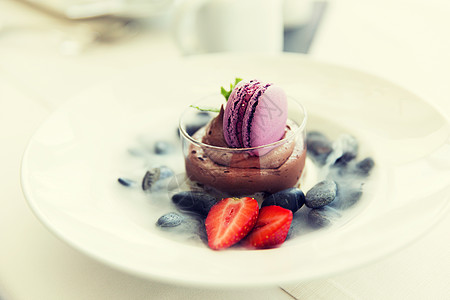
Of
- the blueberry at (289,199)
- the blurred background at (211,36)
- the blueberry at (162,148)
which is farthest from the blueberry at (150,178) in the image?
the blurred background at (211,36)

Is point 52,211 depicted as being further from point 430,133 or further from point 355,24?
point 355,24

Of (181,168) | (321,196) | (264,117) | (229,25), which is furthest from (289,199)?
(229,25)

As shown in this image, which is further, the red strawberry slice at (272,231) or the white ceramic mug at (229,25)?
the white ceramic mug at (229,25)

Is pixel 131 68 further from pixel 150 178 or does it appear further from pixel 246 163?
pixel 246 163

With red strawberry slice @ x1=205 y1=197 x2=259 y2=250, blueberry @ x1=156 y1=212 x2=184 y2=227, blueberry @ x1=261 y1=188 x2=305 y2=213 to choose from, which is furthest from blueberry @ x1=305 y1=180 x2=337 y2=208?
blueberry @ x1=156 y1=212 x2=184 y2=227

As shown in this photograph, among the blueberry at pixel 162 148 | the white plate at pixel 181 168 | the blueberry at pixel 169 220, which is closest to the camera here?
the white plate at pixel 181 168

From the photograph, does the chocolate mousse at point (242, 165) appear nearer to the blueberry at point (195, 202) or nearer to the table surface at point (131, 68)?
the blueberry at point (195, 202)
